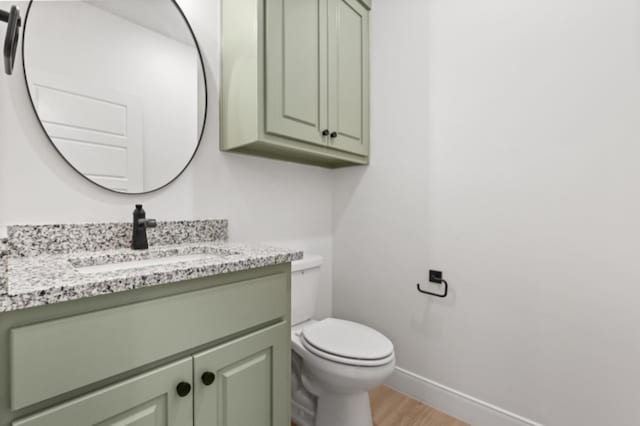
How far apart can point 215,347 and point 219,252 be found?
1.31ft

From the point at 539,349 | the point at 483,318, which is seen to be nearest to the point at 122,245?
the point at 483,318

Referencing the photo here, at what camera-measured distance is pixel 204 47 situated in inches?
54.9

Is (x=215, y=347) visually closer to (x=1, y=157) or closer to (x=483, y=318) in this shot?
(x=1, y=157)

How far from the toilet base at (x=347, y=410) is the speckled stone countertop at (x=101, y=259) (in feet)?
2.49

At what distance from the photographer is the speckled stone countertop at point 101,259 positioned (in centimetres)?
58

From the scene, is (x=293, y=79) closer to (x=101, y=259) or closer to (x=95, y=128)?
(x=95, y=128)

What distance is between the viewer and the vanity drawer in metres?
0.56

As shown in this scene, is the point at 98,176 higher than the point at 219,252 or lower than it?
higher

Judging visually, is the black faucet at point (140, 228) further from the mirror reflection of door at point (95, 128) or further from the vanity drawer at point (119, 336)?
the vanity drawer at point (119, 336)

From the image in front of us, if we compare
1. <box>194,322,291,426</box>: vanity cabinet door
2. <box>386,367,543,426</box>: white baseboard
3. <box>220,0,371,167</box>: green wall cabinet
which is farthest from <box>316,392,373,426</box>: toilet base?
<box>220,0,371,167</box>: green wall cabinet

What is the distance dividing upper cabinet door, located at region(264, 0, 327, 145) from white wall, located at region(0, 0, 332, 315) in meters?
0.35

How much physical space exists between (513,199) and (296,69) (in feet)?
3.88

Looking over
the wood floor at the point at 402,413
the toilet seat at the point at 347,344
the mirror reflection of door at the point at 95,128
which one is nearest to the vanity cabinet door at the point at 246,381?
the toilet seat at the point at 347,344

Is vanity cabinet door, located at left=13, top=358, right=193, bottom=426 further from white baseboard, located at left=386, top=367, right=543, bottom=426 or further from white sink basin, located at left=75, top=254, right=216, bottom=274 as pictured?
white baseboard, located at left=386, top=367, right=543, bottom=426
